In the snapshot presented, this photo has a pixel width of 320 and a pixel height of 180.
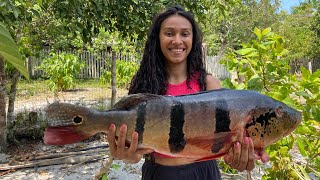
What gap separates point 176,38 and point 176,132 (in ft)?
2.05

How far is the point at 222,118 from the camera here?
1.31 meters

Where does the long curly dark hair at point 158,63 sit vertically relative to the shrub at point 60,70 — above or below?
above

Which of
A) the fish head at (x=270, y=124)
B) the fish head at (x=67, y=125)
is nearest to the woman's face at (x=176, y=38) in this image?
the fish head at (x=270, y=124)

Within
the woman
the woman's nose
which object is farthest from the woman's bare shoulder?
the woman's nose

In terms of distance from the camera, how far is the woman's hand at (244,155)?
1.36 m

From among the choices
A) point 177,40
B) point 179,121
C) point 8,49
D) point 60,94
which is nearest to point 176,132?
point 179,121

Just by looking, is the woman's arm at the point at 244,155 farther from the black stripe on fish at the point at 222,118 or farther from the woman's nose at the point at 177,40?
the woman's nose at the point at 177,40

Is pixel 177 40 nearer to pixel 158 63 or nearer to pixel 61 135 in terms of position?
pixel 158 63

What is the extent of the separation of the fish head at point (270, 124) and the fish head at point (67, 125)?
2.12ft

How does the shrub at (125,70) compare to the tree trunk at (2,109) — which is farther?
the shrub at (125,70)

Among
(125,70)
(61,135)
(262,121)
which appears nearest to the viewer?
(61,135)

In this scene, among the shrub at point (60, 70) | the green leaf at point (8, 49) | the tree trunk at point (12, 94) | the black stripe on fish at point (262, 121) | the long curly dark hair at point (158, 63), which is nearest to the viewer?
the green leaf at point (8, 49)

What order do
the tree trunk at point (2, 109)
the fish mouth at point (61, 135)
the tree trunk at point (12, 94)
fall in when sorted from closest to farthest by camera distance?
1. the fish mouth at point (61, 135)
2. the tree trunk at point (2, 109)
3. the tree trunk at point (12, 94)

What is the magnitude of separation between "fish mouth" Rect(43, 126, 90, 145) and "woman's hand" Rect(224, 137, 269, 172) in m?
0.64
